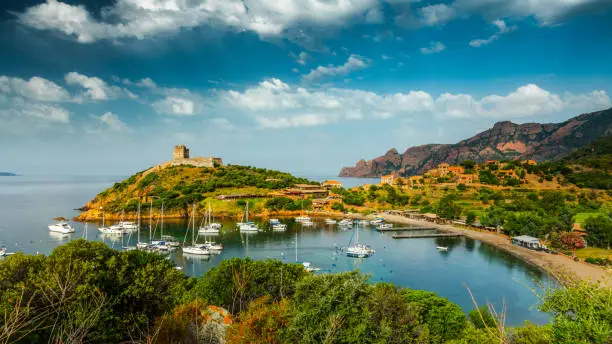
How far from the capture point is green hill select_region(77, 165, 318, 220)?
69.4 metres

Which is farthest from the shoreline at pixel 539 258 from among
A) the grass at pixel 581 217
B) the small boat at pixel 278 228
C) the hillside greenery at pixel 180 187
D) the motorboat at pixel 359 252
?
the hillside greenery at pixel 180 187

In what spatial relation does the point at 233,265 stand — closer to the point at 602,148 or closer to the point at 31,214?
the point at 31,214

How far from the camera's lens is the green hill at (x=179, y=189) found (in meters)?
69.4

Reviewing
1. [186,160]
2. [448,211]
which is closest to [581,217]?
[448,211]

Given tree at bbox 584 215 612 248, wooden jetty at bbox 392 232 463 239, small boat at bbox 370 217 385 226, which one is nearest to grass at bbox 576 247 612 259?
tree at bbox 584 215 612 248

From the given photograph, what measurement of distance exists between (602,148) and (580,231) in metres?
96.3

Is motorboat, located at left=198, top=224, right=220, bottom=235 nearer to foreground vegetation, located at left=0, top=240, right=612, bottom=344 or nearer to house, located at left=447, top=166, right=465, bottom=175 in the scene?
foreground vegetation, located at left=0, top=240, right=612, bottom=344

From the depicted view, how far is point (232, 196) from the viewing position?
76.2 metres

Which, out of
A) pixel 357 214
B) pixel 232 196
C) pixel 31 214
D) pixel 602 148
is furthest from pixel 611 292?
pixel 602 148

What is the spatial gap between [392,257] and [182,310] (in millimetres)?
33310

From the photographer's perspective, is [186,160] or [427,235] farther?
[186,160]

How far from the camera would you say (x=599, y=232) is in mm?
39531

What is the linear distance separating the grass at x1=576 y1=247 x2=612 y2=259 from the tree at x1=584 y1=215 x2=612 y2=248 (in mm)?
920

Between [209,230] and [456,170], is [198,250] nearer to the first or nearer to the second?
[209,230]
